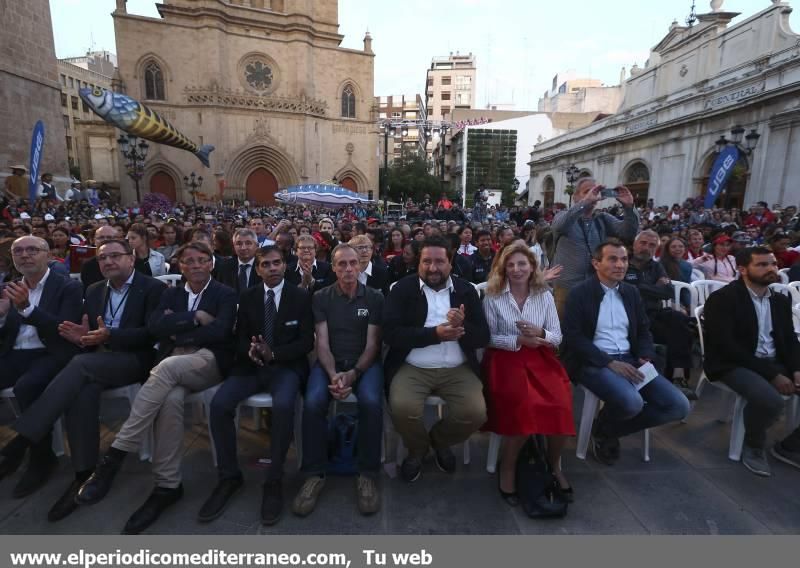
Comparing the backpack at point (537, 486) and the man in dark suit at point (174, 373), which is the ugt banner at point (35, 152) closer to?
the man in dark suit at point (174, 373)

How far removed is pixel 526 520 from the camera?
238 centimetres

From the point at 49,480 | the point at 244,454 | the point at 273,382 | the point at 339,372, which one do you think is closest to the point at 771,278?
the point at 339,372

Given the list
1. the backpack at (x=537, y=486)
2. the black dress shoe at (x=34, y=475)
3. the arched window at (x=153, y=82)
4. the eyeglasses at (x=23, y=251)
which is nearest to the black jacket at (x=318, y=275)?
the eyeglasses at (x=23, y=251)

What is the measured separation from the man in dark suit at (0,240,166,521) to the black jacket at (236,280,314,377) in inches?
26.5

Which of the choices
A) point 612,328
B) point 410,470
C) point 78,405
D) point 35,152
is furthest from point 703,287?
point 35,152

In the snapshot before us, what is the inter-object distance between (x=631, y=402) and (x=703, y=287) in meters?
2.76

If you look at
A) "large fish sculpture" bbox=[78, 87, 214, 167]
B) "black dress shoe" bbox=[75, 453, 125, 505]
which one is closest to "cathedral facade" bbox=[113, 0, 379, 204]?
"large fish sculpture" bbox=[78, 87, 214, 167]

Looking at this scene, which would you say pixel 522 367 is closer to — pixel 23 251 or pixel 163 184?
pixel 23 251

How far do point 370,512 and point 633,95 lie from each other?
2674 centimetres

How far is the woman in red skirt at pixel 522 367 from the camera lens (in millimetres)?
2549

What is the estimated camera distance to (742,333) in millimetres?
3053

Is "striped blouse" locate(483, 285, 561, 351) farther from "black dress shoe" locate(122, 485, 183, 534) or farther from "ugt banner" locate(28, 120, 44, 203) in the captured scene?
"ugt banner" locate(28, 120, 44, 203)

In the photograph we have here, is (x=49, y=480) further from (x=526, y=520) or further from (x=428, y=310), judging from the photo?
(x=526, y=520)

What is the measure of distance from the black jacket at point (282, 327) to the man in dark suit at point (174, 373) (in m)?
0.09
